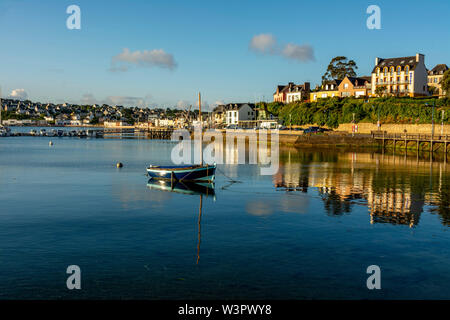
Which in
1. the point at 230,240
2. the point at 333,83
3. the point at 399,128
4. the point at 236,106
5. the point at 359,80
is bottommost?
the point at 230,240

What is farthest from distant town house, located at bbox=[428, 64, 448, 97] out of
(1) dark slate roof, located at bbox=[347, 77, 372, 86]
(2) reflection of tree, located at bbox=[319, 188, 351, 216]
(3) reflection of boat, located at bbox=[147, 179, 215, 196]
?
(3) reflection of boat, located at bbox=[147, 179, 215, 196]

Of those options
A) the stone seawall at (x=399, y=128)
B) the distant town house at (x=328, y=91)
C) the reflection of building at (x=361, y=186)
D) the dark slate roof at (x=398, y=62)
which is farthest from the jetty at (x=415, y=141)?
the distant town house at (x=328, y=91)

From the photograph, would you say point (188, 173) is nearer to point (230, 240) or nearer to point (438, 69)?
point (230, 240)

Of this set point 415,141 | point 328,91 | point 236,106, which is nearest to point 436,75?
point 328,91

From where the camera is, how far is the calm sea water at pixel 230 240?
15422mm

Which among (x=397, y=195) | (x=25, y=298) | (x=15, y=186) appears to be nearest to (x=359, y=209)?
(x=397, y=195)

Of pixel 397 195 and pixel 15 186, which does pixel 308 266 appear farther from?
pixel 15 186

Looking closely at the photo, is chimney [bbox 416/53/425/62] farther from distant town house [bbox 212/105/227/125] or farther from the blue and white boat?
distant town house [bbox 212/105/227/125]

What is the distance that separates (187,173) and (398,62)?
91.0 meters

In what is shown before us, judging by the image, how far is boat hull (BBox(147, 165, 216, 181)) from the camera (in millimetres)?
40312

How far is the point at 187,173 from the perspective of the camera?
1606 inches

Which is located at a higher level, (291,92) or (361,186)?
(291,92)

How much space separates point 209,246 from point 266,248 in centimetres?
288
